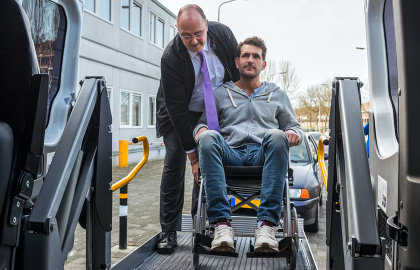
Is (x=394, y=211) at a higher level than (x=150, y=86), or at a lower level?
lower

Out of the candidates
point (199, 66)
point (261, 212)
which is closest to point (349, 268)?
point (261, 212)

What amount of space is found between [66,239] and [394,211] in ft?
5.16

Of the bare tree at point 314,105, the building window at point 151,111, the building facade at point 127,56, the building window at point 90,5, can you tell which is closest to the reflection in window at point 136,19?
the building facade at point 127,56

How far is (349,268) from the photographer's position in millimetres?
1787

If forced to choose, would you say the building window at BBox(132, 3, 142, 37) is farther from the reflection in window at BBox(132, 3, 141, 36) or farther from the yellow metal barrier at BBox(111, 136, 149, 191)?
the yellow metal barrier at BBox(111, 136, 149, 191)

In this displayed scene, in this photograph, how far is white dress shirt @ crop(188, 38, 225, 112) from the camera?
388 centimetres

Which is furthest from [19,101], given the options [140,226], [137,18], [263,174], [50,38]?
[137,18]

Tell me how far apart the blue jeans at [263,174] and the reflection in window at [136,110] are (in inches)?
660

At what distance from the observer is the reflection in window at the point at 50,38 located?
3111mm

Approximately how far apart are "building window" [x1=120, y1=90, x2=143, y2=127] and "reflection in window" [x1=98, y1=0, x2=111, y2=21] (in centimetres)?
299

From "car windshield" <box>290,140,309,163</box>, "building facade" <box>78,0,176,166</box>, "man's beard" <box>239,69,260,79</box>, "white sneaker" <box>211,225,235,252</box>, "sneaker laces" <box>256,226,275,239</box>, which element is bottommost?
"white sneaker" <box>211,225,235,252</box>

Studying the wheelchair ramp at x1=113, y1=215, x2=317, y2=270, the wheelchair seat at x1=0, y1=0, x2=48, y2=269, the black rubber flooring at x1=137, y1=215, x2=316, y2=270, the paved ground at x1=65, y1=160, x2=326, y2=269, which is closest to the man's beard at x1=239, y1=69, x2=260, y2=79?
the wheelchair ramp at x1=113, y1=215, x2=317, y2=270

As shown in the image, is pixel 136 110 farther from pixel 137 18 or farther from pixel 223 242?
pixel 223 242

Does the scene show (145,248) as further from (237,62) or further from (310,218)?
(310,218)
